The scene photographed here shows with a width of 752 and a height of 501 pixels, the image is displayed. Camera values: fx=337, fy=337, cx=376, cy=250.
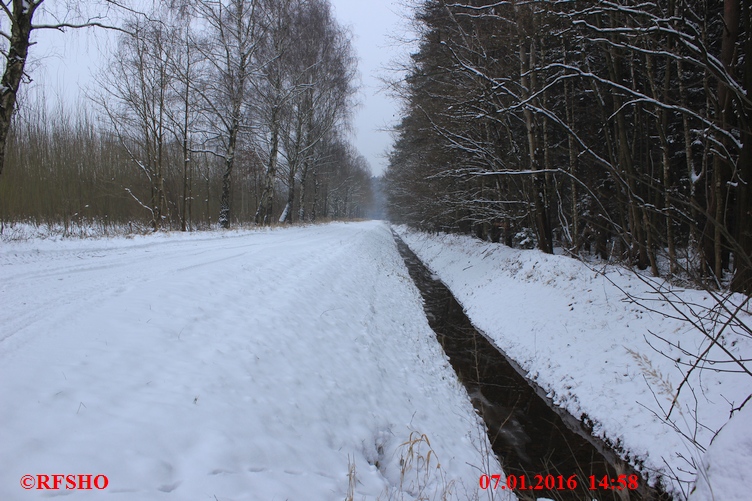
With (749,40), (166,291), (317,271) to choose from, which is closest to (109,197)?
(317,271)

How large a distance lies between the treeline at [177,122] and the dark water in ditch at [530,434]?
39.8 ft

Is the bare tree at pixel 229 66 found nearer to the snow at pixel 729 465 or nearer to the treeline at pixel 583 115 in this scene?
the treeline at pixel 583 115

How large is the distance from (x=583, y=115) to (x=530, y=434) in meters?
10.1

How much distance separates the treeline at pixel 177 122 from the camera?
41.3 feet

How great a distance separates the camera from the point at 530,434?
4.30m

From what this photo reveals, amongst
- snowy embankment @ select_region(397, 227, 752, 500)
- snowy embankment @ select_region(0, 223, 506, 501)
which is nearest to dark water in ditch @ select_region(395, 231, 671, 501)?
snowy embankment @ select_region(397, 227, 752, 500)

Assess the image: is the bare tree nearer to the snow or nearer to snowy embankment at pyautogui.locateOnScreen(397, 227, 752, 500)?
snowy embankment at pyautogui.locateOnScreen(397, 227, 752, 500)

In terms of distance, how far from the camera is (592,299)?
6234mm

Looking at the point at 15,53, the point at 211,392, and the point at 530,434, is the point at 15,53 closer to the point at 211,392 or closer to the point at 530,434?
the point at 211,392

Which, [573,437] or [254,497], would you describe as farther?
[573,437]

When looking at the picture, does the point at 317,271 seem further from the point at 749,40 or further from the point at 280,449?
the point at 749,40

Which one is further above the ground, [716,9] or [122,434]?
[716,9]

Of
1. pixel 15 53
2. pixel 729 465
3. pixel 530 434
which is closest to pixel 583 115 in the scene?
pixel 530 434

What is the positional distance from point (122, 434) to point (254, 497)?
0.89m
